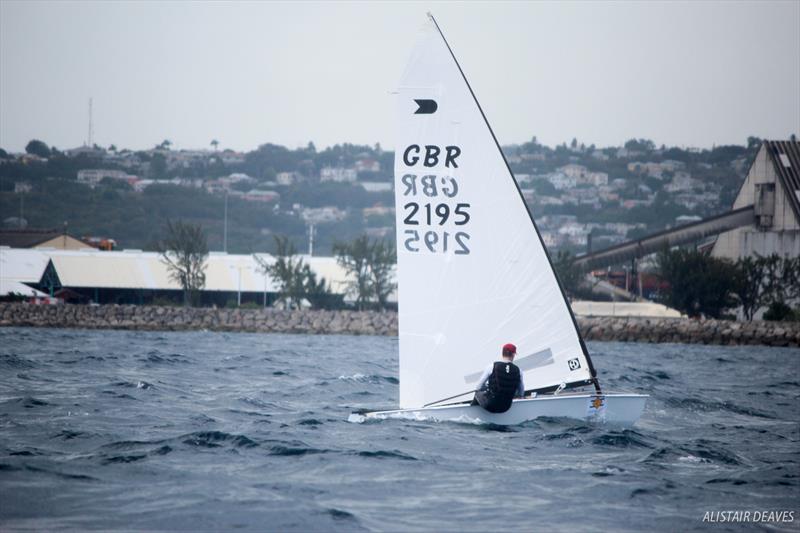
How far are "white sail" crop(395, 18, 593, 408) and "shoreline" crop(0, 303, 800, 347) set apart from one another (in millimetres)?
37710

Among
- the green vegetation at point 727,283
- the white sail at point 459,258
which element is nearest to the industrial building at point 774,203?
the green vegetation at point 727,283

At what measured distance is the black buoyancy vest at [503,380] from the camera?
13.3m

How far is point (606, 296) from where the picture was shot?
76312 millimetres

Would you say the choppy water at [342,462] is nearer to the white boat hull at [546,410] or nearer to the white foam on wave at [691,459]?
the white foam on wave at [691,459]

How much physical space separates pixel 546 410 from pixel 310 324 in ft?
133

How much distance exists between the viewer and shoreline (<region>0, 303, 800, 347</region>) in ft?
164

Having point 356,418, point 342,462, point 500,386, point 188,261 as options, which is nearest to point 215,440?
point 342,462

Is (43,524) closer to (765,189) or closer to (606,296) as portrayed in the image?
(765,189)

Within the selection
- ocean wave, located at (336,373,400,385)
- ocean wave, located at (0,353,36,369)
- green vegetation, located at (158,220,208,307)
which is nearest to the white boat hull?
ocean wave, located at (336,373,400,385)

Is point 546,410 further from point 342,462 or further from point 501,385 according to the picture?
point 342,462

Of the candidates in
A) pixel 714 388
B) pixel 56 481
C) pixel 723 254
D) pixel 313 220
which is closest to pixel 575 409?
pixel 56 481

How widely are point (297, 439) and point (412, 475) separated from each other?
7.62 ft

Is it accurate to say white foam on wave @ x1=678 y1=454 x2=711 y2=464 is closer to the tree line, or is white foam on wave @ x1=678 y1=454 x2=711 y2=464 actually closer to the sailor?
the sailor

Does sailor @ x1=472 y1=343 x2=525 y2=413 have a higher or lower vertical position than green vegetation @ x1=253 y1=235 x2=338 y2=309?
lower
